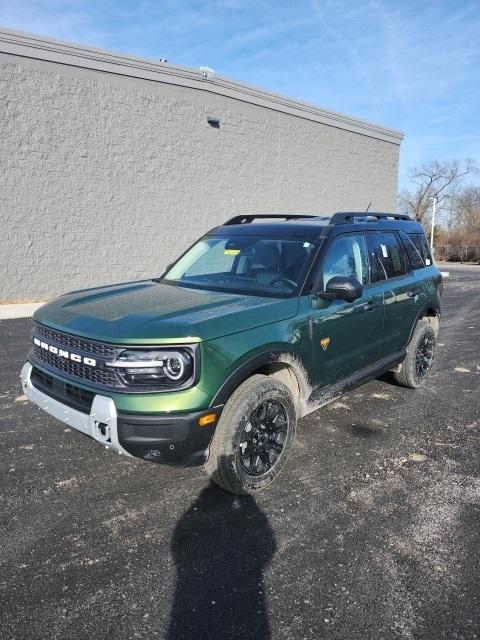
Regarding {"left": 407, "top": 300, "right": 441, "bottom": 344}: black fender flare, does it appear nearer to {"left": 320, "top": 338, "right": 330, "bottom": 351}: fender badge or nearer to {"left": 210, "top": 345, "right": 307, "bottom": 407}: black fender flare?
{"left": 320, "top": 338, "right": 330, "bottom": 351}: fender badge

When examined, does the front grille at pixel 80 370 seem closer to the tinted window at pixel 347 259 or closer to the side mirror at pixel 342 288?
the side mirror at pixel 342 288

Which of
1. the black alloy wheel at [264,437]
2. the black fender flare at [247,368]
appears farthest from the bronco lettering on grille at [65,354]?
the black alloy wheel at [264,437]

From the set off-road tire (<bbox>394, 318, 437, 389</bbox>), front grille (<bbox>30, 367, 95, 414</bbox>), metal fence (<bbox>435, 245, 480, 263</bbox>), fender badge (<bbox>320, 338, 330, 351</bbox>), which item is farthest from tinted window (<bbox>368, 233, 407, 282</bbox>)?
metal fence (<bbox>435, 245, 480, 263</bbox>)

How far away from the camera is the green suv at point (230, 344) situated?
2.88 meters

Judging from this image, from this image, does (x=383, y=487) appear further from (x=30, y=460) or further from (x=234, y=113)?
(x=234, y=113)

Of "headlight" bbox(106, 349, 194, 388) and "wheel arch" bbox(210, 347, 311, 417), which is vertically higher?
"headlight" bbox(106, 349, 194, 388)

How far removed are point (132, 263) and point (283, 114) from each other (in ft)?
25.6

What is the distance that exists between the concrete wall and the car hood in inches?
363

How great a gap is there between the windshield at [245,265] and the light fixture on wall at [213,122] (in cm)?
1145

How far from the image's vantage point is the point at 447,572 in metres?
2.62

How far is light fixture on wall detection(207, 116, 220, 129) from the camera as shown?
15.0 meters

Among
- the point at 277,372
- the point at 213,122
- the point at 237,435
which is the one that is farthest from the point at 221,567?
the point at 213,122

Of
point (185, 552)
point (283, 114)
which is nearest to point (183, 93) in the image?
point (283, 114)

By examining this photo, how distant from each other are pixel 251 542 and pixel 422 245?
4259 mm
